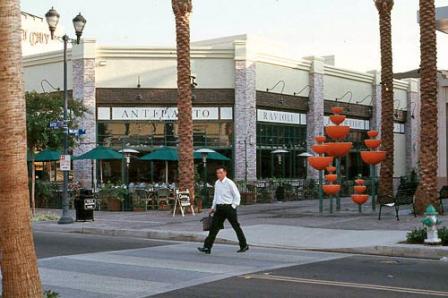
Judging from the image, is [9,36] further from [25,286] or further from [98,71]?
[98,71]

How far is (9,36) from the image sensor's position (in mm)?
5715

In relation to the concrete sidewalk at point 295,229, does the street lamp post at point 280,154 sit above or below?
above

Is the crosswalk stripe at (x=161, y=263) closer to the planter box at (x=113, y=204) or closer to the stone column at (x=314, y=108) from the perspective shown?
the planter box at (x=113, y=204)

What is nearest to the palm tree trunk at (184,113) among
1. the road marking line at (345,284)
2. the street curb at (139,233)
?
the street curb at (139,233)

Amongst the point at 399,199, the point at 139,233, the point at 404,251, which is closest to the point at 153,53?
the point at 139,233

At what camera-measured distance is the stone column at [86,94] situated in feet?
108

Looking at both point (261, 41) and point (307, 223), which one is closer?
point (307, 223)

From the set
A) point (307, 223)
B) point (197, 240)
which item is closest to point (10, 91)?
point (197, 240)

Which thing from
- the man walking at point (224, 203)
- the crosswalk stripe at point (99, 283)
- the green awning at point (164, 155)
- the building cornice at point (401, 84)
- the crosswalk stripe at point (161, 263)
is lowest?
the crosswalk stripe at point (161, 263)

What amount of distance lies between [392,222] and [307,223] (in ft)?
8.15

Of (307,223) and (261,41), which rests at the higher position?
(261,41)

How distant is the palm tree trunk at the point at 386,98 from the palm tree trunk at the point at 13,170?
21658 millimetres

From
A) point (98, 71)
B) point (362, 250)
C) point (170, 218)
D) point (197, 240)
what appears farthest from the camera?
point (98, 71)

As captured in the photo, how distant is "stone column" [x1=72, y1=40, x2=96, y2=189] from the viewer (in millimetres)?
32875
